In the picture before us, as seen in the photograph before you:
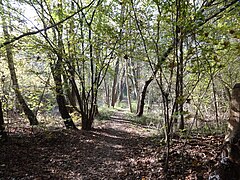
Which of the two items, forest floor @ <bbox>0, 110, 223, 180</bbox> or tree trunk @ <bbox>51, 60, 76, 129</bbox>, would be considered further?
tree trunk @ <bbox>51, 60, 76, 129</bbox>

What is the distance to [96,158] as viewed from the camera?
506 cm

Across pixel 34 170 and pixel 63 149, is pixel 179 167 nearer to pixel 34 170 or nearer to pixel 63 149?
pixel 34 170

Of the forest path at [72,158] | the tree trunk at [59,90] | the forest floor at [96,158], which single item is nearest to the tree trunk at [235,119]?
the forest floor at [96,158]

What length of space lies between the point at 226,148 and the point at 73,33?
19.7 ft

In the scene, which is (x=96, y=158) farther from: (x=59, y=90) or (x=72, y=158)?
(x=59, y=90)

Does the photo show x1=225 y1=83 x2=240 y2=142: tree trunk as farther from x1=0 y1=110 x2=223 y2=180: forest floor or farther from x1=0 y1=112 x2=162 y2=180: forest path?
x1=0 y1=112 x2=162 y2=180: forest path

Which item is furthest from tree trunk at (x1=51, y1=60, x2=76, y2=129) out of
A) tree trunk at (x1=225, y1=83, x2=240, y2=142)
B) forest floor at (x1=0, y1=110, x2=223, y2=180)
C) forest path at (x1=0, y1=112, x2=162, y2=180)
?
tree trunk at (x1=225, y1=83, x2=240, y2=142)

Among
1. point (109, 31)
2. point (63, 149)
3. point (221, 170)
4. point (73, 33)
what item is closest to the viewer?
point (221, 170)

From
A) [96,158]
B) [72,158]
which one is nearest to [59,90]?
[72,158]

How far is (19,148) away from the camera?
16.9 feet

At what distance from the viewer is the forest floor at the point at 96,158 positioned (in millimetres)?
3523

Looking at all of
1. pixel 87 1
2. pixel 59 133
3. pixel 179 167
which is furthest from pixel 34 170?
pixel 87 1

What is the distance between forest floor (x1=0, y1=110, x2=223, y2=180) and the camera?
3523 millimetres

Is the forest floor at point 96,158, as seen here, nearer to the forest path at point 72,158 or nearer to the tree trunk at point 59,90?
the forest path at point 72,158
